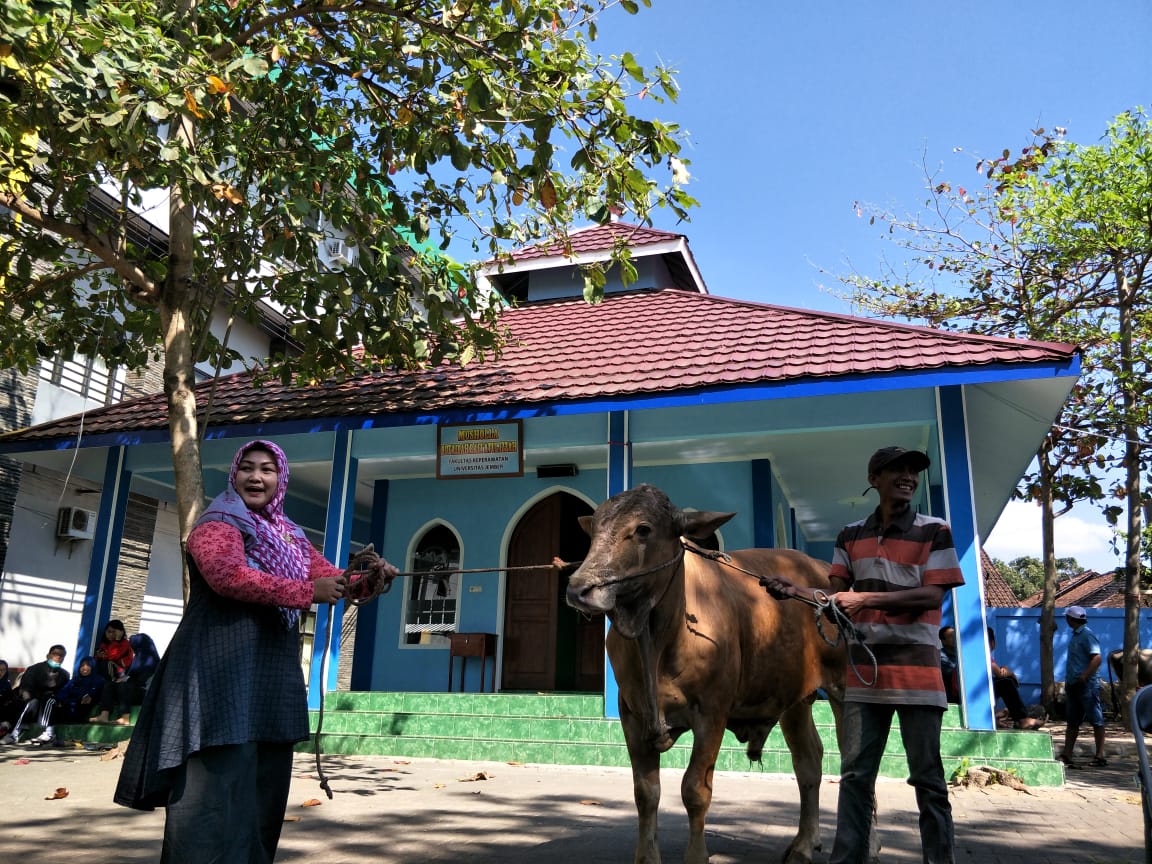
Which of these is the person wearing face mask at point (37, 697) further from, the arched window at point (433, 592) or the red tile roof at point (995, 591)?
the red tile roof at point (995, 591)

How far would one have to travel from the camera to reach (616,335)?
1216cm

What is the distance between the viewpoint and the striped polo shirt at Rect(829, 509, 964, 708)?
12.5ft

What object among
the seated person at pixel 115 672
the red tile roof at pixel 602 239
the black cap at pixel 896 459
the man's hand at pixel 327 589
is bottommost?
the seated person at pixel 115 672

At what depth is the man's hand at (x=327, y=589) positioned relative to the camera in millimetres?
3371

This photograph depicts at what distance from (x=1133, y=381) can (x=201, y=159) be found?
49.1 feet

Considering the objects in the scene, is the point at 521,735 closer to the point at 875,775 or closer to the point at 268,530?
the point at 875,775

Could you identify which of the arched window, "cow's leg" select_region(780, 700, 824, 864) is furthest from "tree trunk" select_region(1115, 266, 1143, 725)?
"cow's leg" select_region(780, 700, 824, 864)

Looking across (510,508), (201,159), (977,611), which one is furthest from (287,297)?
(977,611)

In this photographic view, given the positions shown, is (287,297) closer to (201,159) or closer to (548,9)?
(201,159)

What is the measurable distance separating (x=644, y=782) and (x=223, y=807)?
193 centimetres

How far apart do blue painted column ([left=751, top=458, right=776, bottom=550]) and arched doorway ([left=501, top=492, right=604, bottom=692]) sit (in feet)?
8.79

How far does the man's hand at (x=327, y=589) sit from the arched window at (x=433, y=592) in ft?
33.8

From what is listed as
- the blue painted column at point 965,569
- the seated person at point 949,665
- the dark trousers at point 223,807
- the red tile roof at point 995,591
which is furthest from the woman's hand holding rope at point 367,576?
the red tile roof at point 995,591

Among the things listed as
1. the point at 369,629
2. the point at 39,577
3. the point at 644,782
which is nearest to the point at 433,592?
the point at 369,629
